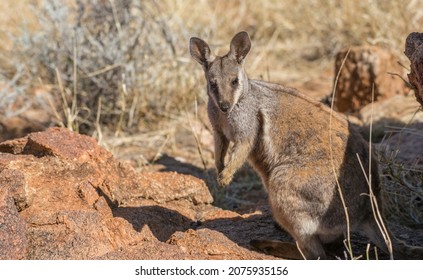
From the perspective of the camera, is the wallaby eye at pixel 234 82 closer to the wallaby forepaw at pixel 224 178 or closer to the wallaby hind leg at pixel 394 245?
the wallaby forepaw at pixel 224 178

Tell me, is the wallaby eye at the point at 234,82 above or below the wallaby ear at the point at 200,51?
below

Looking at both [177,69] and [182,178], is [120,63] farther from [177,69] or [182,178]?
[182,178]

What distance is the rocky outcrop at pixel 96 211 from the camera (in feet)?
A: 16.7

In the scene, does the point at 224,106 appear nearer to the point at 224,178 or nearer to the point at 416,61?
the point at 224,178

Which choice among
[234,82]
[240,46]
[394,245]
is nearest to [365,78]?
[240,46]

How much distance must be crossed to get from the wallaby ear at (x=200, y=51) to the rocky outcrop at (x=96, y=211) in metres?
1.10

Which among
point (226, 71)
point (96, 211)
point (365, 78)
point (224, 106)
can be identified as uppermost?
point (226, 71)

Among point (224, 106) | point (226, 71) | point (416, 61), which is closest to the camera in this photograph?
point (416, 61)

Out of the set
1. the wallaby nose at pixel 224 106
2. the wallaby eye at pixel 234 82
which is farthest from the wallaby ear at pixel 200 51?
the wallaby nose at pixel 224 106

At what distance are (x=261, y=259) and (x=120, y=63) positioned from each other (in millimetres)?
4463

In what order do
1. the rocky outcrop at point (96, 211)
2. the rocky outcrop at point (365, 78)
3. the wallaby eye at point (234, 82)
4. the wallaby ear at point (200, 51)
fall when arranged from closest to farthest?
the rocky outcrop at point (96, 211) < the wallaby eye at point (234, 82) < the wallaby ear at point (200, 51) < the rocky outcrop at point (365, 78)

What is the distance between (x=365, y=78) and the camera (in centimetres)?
902

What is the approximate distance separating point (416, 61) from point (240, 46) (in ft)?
4.94

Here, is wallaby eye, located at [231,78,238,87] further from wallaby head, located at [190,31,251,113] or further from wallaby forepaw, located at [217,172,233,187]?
wallaby forepaw, located at [217,172,233,187]
